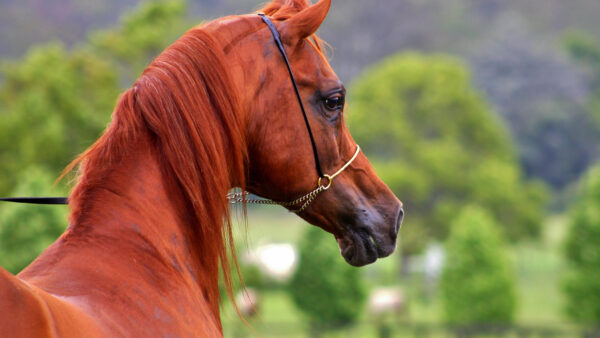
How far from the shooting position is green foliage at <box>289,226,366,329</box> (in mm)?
14375

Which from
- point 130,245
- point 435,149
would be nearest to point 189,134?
point 130,245

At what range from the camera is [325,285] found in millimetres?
14438

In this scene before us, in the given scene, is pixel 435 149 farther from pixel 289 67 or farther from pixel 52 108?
pixel 289 67

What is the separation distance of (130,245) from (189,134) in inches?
13.5

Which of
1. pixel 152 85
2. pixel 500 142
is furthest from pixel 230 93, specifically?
pixel 500 142

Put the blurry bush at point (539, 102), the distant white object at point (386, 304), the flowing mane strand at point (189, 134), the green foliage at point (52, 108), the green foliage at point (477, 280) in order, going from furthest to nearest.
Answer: the blurry bush at point (539, 102)
the distant white object at point (386, 304)
the green foliage at point (52, 108)
the green foliage at point (477, 280)
the flowing mane strand at point (189, 134)

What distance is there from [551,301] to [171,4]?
1636 centimetres

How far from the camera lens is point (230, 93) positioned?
2174 millimetres

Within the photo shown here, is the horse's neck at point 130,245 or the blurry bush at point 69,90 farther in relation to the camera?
the blurry bush at point 69,90

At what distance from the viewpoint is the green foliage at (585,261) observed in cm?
1326

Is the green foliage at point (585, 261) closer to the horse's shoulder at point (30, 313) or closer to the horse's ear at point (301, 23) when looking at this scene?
the horse's ear at point (301, 23)

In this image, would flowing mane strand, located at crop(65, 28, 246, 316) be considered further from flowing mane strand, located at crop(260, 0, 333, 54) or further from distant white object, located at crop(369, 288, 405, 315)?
distant white object, located at crop(369, 288, 405, 315)

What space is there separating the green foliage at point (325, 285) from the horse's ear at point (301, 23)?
39.1 ft

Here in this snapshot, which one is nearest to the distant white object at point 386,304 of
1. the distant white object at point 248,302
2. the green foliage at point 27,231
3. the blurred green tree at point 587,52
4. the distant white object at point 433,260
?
the distant white object at point 433,260
